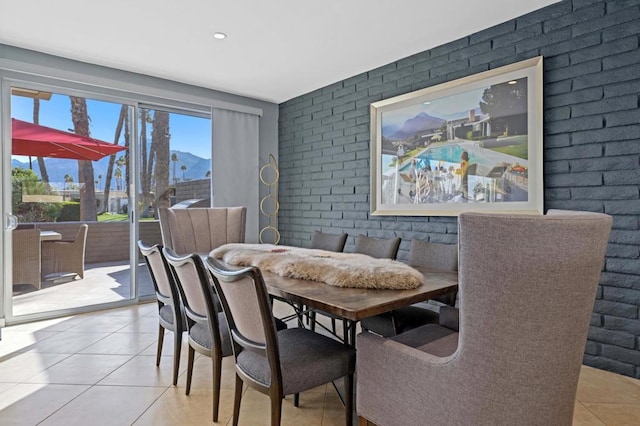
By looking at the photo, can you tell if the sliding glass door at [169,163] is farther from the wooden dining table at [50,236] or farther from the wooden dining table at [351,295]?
the wooden dining table at [351,295]

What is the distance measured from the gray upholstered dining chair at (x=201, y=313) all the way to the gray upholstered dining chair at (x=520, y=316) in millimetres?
1098

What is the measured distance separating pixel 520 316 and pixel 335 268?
93 cm

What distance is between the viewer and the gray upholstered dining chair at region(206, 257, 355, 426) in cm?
140

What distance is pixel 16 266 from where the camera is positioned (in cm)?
349

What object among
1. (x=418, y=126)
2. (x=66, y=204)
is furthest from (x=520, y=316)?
(x=66, y=204)

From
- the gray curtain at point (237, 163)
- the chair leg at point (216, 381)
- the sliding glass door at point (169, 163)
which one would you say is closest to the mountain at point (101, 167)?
the sliding glass door at point (169, 163)

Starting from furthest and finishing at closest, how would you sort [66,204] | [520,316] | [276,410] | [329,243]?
[66,204], [329,243], [276,410], [520,316]

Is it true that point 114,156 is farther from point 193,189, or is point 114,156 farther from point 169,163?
point 193,189

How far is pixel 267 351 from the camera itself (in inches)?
55.7

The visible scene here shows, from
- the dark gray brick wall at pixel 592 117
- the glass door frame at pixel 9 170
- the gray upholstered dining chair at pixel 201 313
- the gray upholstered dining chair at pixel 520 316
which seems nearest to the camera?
the gray upholstered dining chair at pixel 520 316

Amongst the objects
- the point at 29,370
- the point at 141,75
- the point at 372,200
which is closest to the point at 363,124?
the point at 372,200

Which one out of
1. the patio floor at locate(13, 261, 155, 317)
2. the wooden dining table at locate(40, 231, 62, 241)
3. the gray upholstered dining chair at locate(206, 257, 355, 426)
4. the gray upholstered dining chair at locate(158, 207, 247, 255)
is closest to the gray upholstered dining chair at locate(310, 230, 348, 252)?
the gray upholstered dining chair at locate(158, 207, 247, 255)

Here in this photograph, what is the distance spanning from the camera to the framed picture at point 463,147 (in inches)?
108

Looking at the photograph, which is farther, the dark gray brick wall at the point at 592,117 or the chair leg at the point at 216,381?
the dark gray brick wall at the point at 592,117
